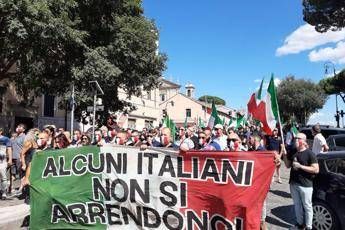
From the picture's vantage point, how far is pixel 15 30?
19.6 m

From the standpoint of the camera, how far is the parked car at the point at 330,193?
8.04m

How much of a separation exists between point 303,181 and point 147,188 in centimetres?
255

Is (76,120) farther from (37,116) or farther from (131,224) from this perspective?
(131,224)

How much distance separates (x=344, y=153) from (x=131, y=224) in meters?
3.90

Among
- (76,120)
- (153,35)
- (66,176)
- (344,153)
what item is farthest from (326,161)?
(76,120)

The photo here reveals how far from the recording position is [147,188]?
7.27 metres

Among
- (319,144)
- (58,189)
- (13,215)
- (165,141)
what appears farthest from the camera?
(319,144)

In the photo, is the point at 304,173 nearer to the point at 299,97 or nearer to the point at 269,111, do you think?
the point at 269,111

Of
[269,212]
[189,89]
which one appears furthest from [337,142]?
[189,89]

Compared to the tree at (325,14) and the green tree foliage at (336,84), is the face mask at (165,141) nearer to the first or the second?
the tree at (325,14)

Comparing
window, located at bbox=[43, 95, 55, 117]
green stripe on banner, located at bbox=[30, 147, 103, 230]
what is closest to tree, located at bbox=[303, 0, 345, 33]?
window, located at bbox=[43, 95, 55, 117]

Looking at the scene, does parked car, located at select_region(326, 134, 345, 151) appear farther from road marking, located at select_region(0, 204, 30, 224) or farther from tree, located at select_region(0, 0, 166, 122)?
tree, located at select_region(0, 0, 166, 122)

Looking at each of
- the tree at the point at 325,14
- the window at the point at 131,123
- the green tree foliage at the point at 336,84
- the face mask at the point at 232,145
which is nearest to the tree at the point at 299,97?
the green tree foliage at the point at 336,84

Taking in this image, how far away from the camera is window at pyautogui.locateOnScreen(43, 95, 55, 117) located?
115ft
